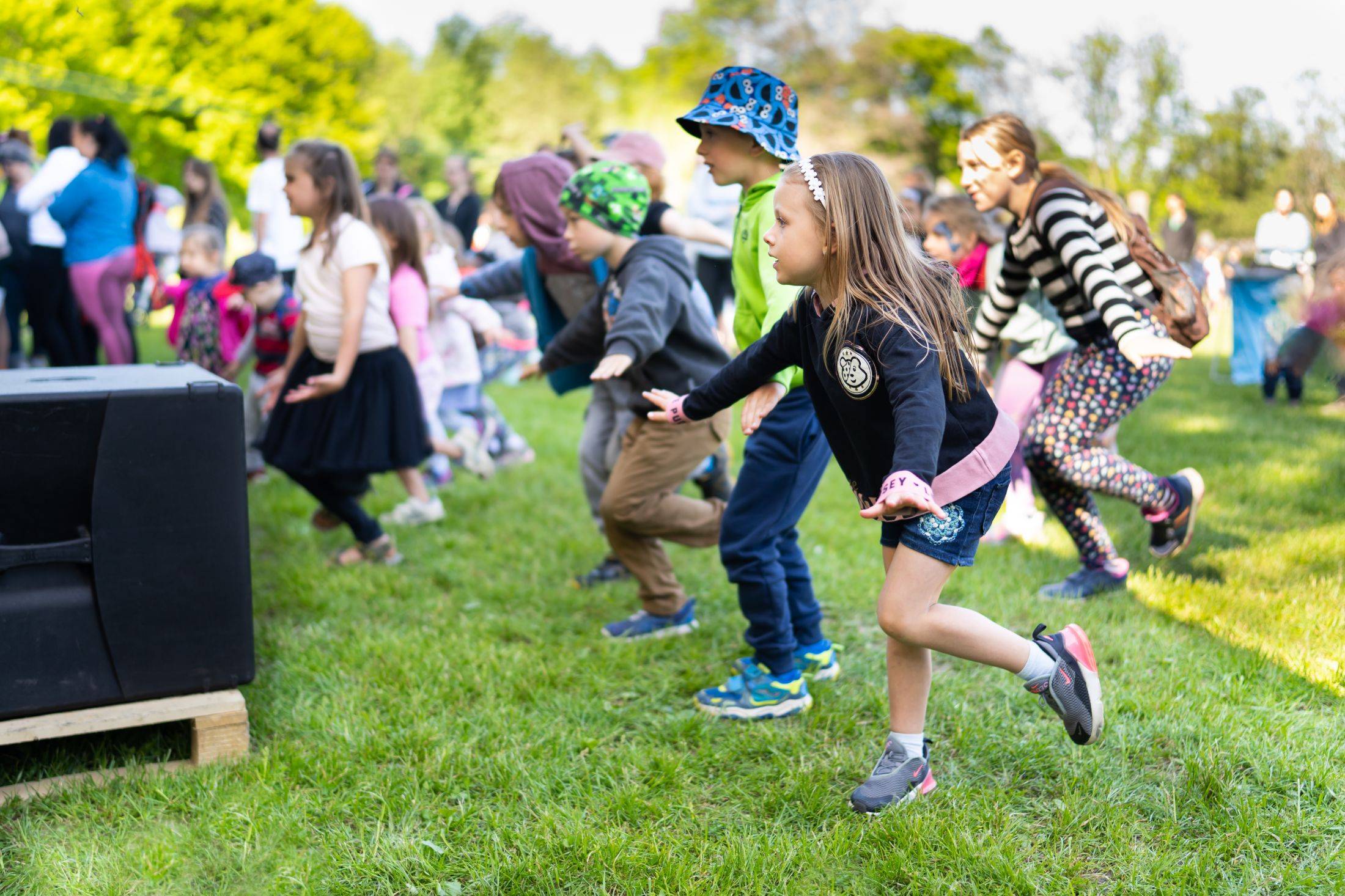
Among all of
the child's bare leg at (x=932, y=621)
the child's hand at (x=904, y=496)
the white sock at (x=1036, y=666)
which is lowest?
the white sock at (x=1036, y=666)

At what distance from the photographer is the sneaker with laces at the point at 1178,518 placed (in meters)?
4.41

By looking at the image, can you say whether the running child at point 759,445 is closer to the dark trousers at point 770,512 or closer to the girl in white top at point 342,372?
the dark trousers at point 770,512

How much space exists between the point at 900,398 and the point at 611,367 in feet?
3.93

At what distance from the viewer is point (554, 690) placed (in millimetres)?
3557

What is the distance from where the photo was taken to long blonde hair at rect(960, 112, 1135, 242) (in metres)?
4.10

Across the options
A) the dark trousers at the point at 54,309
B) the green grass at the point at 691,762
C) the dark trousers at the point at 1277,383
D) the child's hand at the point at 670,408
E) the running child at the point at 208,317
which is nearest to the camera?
the green grass at the point at 691,762

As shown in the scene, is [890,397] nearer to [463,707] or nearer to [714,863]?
[714,863]

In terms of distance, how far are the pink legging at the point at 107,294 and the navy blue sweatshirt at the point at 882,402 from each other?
666cm

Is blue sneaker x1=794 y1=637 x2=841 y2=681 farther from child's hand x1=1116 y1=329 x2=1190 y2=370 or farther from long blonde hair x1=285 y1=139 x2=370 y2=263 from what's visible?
long blonde hair x1=285 y1=139 x2=370 y2=263

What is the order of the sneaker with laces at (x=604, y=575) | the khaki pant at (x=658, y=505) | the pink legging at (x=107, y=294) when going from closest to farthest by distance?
the khaki pant at (x=658, y=505) → the sneaker with laces at (x=604, y=575) → the pink legging at (x=107, y=294)

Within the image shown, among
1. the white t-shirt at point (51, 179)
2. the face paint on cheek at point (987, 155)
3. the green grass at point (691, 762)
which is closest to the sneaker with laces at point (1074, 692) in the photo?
the green grass at point (691, 762)

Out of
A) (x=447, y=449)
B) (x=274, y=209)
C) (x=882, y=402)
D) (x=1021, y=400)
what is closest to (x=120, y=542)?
(x=882, y=402)

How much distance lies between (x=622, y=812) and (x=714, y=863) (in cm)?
35

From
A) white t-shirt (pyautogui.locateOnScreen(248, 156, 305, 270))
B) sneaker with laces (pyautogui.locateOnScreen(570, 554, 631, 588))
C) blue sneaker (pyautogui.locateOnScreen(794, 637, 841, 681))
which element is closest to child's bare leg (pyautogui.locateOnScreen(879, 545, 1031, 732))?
blue sneaker (pyautogui.locateOnScreen(794, 637, 841, 681))
